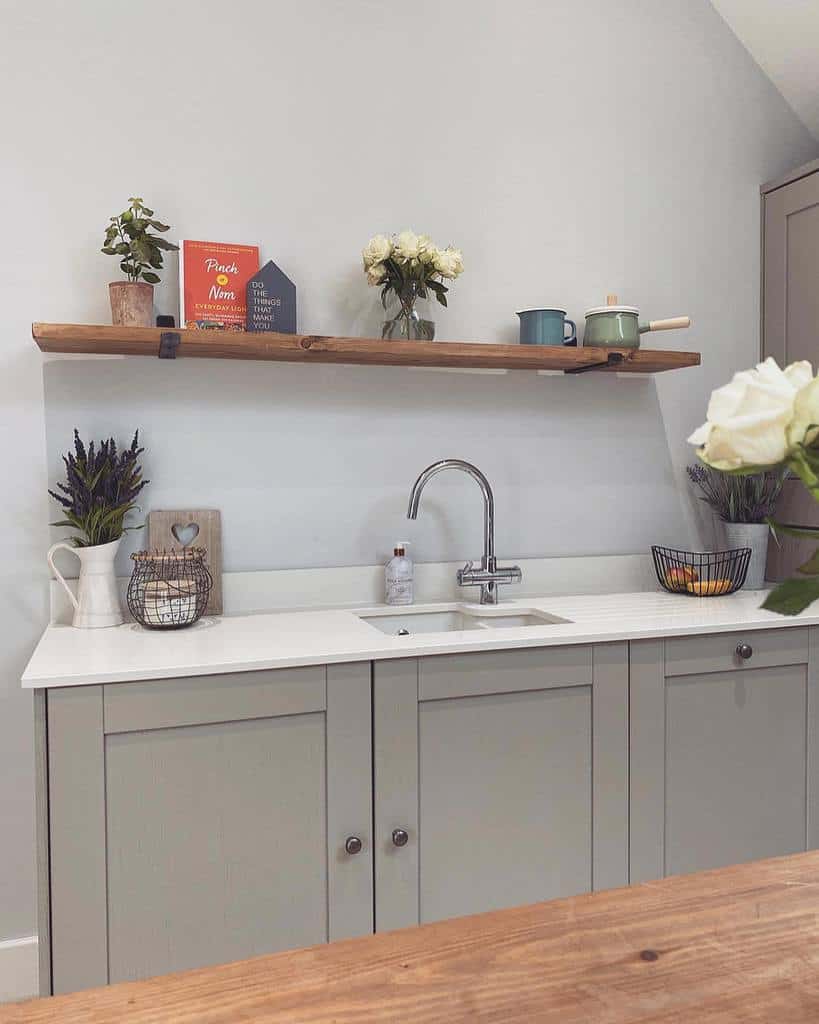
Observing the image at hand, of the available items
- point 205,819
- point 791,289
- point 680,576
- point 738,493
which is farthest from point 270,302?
point 791,289

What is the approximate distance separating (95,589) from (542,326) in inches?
51.6

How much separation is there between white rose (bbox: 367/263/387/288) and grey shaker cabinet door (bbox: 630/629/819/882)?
108 cm

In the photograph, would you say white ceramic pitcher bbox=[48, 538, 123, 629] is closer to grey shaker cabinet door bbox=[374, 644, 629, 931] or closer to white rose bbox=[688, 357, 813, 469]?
grey shaker cabinet door bbox=[374, 644, 629, 931]

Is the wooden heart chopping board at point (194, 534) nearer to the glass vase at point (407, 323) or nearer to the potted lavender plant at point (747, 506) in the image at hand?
the glass vase at point (407, 323)

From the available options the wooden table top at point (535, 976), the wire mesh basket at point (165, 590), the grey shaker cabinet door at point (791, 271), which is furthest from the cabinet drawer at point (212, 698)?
the grey shaker cabinet door at point (791, 271)

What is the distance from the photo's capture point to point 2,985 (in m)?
2.15

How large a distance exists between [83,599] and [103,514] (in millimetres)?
198

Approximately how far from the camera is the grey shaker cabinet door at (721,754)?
2037 mm

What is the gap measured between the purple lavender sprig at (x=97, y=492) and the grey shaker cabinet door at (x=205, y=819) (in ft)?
1.87

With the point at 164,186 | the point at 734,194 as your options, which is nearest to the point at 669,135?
the point at 734,194

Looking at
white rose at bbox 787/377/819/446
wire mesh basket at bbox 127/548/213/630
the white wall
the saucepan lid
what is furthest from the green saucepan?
white rose at bbox 787/377/819/446

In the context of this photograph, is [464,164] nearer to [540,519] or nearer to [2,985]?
[540,519]

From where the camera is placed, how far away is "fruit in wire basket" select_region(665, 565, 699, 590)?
99.7 inches

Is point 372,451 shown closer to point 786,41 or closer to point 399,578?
point 399,578
